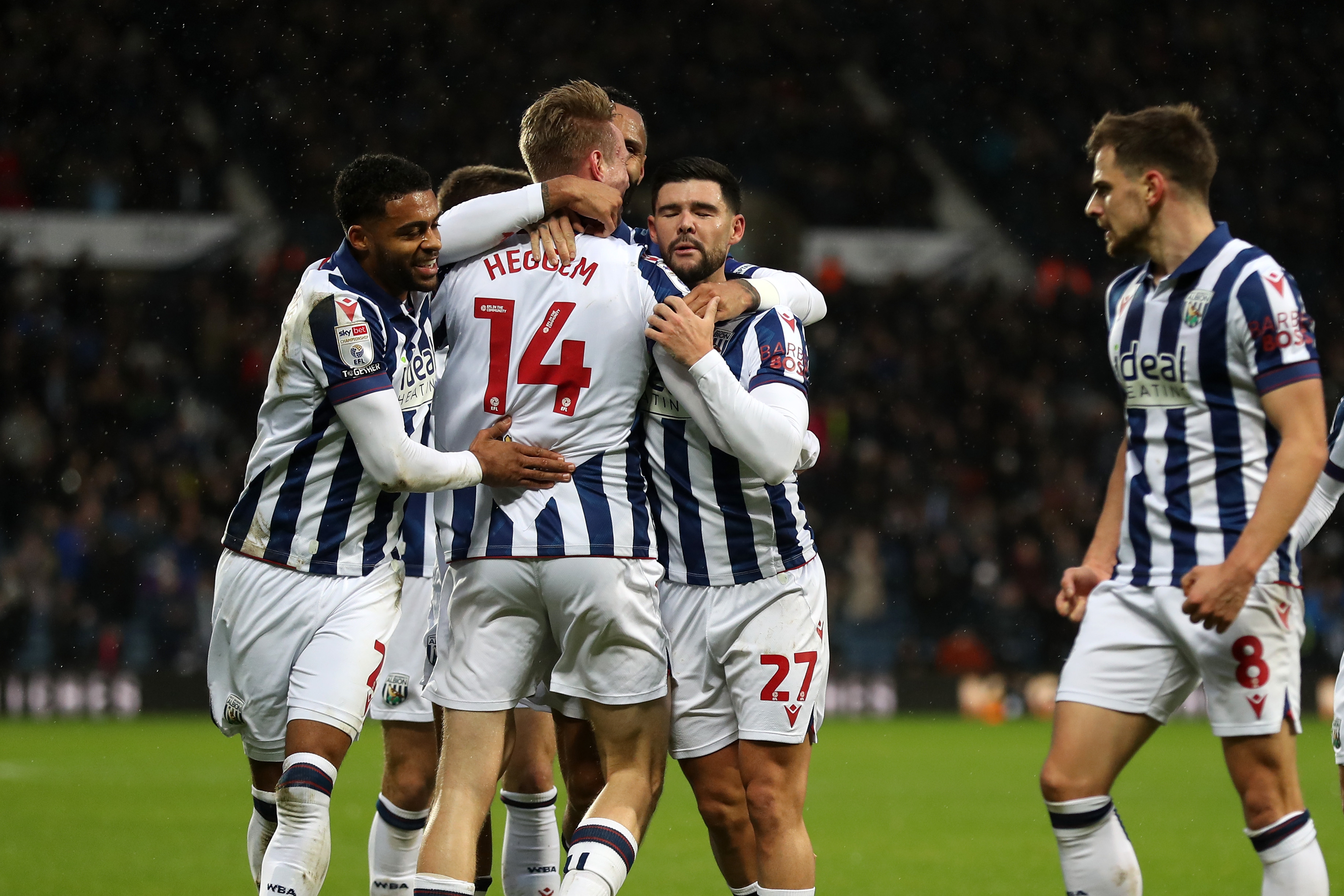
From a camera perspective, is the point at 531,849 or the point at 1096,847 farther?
the point at 531,849

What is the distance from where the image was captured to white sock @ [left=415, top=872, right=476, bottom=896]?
388 cm

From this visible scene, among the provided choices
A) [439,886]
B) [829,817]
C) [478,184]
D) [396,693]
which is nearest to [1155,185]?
[478,184]

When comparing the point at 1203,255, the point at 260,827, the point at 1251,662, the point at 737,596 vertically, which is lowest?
the point at 260,827

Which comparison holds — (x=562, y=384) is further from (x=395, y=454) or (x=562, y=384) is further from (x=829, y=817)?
(x=829, y=817)

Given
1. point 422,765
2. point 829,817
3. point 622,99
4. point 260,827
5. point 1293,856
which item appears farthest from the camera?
point 829,817

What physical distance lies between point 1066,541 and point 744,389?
532 inches

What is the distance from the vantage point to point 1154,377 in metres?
4.09

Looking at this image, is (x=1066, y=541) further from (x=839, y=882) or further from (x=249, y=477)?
(x=249, y=477)

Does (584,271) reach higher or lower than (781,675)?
higher

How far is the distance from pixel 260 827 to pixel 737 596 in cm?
170

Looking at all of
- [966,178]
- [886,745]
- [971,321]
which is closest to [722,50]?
[966,178]

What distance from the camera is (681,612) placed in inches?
176

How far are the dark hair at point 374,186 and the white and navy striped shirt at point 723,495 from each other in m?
0.89

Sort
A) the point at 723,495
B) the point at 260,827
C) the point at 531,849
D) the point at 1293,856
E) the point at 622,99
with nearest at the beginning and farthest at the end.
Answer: the point at 1293,856 → the point at 723,495 → the point at 260,827 → the point at 531,849 → the point at 622,99
